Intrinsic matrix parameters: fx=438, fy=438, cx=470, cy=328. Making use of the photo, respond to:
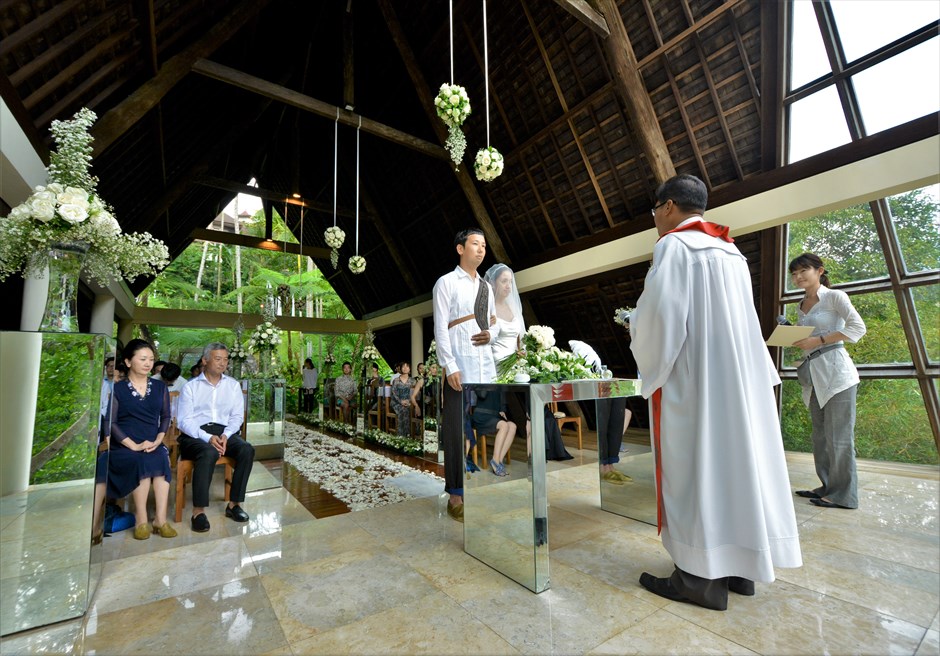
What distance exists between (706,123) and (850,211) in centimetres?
190

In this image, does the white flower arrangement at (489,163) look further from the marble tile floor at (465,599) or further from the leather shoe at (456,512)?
the marble tile floor at (465,599)

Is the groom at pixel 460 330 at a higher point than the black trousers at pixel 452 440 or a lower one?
higher

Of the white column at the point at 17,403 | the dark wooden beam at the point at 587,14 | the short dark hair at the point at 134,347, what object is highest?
the dark wooden beam at the point at 587,14

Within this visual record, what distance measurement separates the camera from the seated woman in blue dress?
2703 millimetres

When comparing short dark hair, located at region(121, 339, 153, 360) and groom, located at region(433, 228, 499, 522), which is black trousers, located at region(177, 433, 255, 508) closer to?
short dark hair, located at region(121, 339, 153, 360)

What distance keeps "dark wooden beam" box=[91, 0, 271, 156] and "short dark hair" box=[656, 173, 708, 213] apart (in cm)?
590

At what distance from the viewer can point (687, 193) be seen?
1.99 m

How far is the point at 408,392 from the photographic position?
718 centimetres

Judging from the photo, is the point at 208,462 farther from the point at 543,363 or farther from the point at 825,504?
the point at 825,504

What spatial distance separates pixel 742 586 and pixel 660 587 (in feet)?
1.13

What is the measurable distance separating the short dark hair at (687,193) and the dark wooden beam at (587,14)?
3920mm

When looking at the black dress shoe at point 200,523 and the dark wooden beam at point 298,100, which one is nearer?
the black dress shoe at point 200,523

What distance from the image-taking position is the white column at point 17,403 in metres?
1.70

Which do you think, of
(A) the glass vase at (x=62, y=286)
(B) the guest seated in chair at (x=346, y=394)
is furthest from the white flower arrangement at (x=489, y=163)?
(B) the guest seated in chair at (x=346, y=394)
